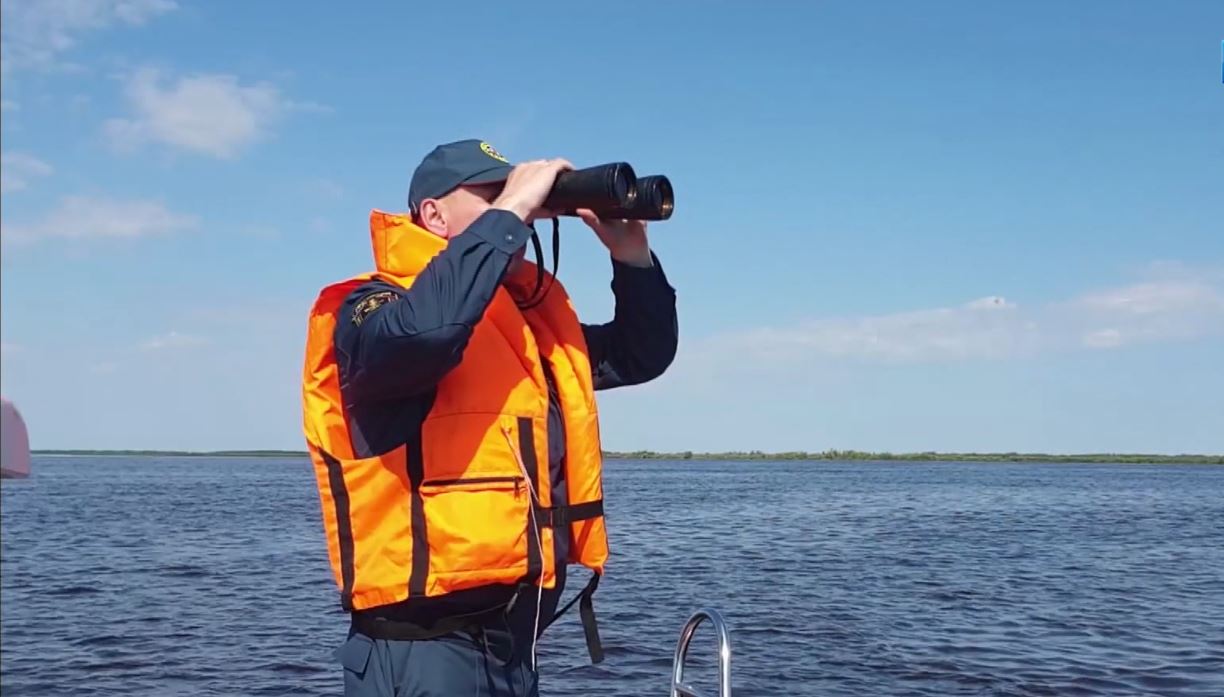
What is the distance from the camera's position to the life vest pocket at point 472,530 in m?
2.38

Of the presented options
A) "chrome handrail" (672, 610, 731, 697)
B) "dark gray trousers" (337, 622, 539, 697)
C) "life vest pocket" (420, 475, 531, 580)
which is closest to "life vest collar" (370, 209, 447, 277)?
"life vest pocket" (420, 475, 531, 580)

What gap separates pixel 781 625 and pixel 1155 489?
46.3m

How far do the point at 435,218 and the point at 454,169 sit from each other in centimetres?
13

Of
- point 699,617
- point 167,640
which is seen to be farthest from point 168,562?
point 699,617

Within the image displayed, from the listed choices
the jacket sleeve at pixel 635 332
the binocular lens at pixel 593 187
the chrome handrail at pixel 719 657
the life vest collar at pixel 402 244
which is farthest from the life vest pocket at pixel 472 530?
the chrome handrail at pixel 719 657

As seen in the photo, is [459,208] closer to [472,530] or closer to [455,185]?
[455,185]

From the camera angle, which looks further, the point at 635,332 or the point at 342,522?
the point at 635,332

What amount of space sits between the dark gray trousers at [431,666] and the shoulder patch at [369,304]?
0.74m

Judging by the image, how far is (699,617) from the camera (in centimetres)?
367

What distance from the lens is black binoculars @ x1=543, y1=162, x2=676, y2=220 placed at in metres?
2.56

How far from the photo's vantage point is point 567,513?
2646 mm

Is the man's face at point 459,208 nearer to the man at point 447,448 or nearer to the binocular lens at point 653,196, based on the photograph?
the man at point 447,448

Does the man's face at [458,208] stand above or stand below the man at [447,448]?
above

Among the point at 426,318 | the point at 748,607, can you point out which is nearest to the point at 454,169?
the point at 426,318
